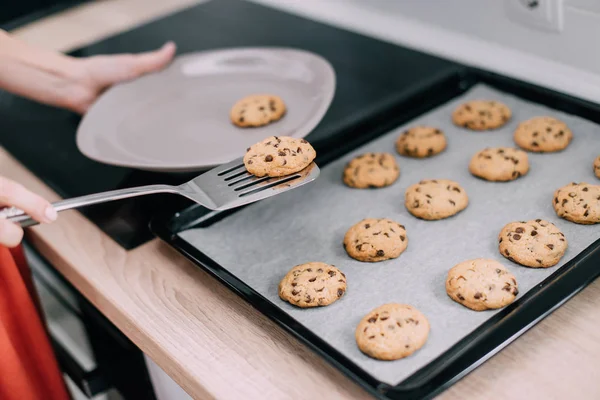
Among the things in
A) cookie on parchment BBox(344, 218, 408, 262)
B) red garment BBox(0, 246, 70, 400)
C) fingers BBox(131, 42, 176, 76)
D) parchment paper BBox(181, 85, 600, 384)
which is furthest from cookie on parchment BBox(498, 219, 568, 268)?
fingers BBox(131, 42, 176, 76)

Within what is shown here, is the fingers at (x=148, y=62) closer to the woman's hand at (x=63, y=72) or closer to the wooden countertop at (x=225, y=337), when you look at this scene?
the woman's hand at (x=63, y=72)

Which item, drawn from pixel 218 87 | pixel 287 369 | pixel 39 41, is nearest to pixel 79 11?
pixel 39 41

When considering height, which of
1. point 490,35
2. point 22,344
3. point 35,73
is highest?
point 35,73

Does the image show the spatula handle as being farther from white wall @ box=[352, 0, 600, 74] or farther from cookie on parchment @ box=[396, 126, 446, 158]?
white wall @ box=[352, 0, 600, 74]

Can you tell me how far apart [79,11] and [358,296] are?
4.68 ft

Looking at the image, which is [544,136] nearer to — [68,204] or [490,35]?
[490,35]

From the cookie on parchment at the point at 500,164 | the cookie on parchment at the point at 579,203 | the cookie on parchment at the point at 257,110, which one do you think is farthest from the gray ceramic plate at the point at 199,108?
the cookie on parchment at the point at 579,203

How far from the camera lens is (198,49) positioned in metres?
1.49

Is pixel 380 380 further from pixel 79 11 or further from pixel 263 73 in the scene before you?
pixel 79 11

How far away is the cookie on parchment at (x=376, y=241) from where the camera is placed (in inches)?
32.8

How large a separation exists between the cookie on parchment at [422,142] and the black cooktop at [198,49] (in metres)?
0.09

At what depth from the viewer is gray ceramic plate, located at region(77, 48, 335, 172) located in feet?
3.40

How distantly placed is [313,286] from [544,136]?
1.52 ft

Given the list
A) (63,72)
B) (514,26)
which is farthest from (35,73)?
(514,26)
